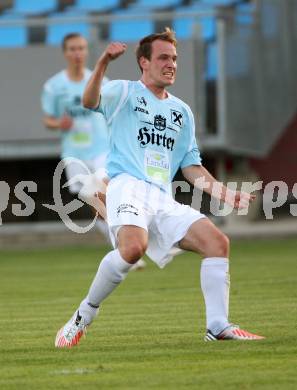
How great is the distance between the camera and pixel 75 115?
17188mm

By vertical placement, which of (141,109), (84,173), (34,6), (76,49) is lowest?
(84,173)

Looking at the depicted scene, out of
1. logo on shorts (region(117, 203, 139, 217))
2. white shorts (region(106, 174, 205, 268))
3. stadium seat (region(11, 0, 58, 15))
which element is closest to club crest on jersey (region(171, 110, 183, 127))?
white shorts (region(106, 174, 205, 268))

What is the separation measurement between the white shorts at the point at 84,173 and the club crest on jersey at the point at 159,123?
6862mm

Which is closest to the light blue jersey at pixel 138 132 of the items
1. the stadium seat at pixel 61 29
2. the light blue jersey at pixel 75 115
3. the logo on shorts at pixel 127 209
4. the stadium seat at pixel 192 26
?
the logo on shorts at pixel 127 209

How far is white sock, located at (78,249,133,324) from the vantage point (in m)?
8.09

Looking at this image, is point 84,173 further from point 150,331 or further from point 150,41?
point 150,41

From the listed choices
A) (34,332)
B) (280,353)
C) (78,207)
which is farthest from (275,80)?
(280,353)

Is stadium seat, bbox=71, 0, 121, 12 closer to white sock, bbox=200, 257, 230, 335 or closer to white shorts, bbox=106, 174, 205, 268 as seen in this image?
white shorts, bbox=106, 174, 205, 268

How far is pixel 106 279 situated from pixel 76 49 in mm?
8262

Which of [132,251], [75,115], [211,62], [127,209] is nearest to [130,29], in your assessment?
[211,62]

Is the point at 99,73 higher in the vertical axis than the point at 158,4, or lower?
higher

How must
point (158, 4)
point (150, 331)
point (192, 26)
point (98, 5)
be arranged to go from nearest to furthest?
point (150, 331)
point (192, 26)
point (158, 4)
point (98, 5)

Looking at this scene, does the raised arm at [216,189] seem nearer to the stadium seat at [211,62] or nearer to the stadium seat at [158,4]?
the stadium seat at [211,62]

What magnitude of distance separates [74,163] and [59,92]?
3.31 ft
